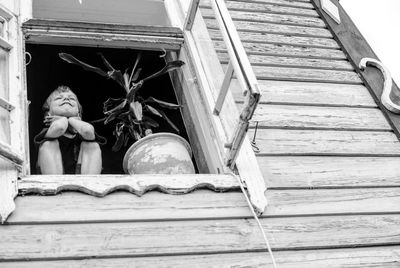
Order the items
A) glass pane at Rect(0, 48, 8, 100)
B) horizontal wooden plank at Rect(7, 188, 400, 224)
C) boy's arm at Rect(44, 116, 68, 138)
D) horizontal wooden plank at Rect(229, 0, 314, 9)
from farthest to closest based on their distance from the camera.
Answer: horizontal wooden plank at Rect(229, 0, 314, 9)
boy's arm at Rect(44, 116, 68, 138)
glass pane at Rect(0, 48, 8, 100)
horizontal wooden plank at Rect(7, 188, 400, 224)

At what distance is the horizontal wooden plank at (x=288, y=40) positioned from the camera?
127 inches

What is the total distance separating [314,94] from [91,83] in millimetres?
1650

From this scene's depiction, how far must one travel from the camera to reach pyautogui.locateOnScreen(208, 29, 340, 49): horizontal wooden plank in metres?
3.23

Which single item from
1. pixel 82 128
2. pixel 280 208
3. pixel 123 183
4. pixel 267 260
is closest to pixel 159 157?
pixel 123 183

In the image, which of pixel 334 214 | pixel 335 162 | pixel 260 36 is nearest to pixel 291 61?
pixel 260 36

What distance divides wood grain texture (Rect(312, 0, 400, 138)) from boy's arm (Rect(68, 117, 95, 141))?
150 centimetres

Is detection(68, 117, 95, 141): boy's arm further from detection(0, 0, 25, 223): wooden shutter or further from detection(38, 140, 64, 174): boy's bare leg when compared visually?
detection(0, 0, 25, 223): wooden shutter

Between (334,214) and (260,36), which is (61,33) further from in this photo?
(334,214)

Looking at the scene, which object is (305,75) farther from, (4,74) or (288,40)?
(4,74)

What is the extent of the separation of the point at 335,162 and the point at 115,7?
1.76 metres

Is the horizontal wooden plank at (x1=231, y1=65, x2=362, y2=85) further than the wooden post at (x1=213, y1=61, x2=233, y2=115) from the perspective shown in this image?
Yes

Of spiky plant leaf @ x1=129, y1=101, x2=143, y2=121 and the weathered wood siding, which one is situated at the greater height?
spiky plant leaf @ x1=129, y1=101, x2=143, y2=121

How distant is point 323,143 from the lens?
2.64 metres

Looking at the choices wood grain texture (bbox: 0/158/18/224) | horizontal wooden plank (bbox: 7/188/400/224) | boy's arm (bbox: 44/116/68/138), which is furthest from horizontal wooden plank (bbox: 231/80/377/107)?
wood grain texture (bbox: 0/158/18/224)
